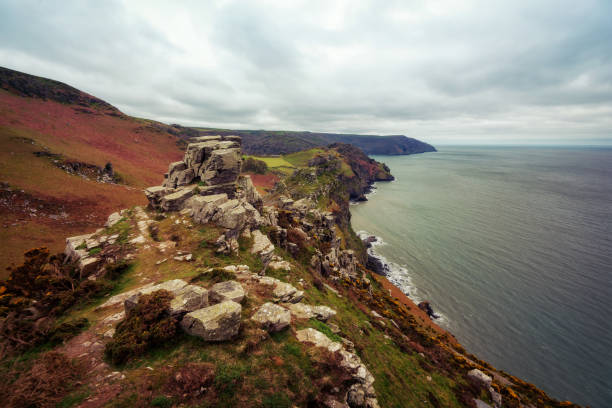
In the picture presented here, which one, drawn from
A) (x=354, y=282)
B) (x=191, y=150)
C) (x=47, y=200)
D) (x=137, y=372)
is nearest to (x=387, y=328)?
(x=354, y=282)

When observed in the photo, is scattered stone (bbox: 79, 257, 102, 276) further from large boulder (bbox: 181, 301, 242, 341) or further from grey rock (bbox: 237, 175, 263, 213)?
grey rock (bbox: 237, 175, 263, 213)

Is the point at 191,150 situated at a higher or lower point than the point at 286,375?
higher

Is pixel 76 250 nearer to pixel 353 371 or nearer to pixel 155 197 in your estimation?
pixel 155 197

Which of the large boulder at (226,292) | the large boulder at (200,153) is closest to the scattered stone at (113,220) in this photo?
the large boulder at (200,153)

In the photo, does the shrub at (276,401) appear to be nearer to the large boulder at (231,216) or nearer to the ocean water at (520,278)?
the large boulder at (231,216)

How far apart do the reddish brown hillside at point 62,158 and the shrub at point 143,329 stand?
25.7 meters

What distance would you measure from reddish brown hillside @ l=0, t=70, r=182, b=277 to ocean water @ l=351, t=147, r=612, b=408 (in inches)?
2505

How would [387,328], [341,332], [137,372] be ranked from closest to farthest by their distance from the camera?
[137,372]
[341,332]
[387,328]

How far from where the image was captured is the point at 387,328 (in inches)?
878

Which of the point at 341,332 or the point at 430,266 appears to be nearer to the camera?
the point at 341,332

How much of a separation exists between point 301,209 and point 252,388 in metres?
36.8

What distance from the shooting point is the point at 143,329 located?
9.22m

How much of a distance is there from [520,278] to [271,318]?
6076 centimetres

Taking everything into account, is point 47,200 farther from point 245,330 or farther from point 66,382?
point 245,330
